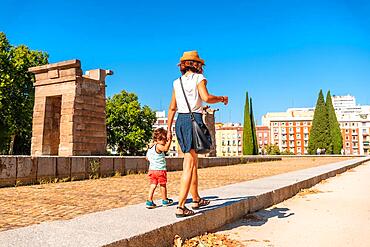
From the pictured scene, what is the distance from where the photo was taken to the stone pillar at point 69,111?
15328 mm

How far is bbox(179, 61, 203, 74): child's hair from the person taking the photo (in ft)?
15.0

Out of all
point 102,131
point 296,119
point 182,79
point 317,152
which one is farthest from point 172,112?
point 296,119

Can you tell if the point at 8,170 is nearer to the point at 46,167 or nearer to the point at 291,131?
the point at 46,167

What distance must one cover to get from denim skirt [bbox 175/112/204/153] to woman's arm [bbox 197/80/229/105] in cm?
22

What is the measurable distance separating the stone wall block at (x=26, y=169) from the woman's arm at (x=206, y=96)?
20.6 ft

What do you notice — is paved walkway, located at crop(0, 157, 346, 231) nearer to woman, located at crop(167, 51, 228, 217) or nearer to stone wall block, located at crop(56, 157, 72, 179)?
stone wall block, located at crop(56, 157, 72, 179)

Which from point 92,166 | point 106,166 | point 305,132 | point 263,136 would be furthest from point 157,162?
point 263,136

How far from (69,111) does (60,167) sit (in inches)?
229

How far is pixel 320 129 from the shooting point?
74.4 metres

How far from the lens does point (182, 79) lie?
4531 mm

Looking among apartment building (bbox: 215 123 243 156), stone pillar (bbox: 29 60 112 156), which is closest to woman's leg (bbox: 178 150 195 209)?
stone pillar (bbox: 29 60 112 156)

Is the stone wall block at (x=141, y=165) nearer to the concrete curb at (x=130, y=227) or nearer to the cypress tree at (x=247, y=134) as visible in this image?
the concrete curb at (x=130, y=227)

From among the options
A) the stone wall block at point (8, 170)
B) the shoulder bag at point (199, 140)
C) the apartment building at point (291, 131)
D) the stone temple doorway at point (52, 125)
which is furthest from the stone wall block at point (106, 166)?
the apartment building at point (291, 131)

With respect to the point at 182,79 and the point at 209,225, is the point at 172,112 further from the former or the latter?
the point at 209,225
